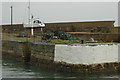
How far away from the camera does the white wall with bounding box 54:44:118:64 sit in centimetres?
1891

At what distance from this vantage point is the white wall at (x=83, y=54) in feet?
62.0

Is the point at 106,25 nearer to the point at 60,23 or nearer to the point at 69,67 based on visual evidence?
the point at 60,23

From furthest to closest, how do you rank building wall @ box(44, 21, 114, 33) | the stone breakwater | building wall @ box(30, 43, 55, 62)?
building wall @ box(44, 21, 114, 33) < building wall @ box(30, 43, 55, 62) < the stone breakwater

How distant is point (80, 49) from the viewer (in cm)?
1895

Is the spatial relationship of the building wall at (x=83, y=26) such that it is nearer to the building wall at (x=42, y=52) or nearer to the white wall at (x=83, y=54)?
the white wall at (x=83, y=54)

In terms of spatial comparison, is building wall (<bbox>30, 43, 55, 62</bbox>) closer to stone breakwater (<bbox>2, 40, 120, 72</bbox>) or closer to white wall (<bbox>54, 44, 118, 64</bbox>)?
stone breakwater (<bbox>2, 40, 120, 72</bbox>)

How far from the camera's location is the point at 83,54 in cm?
1889

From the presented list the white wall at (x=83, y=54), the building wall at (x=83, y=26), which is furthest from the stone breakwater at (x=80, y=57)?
the building wall at (x=83, y=26)

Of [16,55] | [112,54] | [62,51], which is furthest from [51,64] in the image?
[16,55]

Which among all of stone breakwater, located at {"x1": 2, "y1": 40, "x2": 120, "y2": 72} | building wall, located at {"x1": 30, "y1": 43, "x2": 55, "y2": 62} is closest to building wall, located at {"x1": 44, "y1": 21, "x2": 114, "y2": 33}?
stone breakwater, located at {"x1": 2, "y1": 40, "x2": 120, "y2": 72}

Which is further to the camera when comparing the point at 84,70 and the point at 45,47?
the point at 45,47

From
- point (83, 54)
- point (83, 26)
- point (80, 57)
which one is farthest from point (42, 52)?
point (83, 26)

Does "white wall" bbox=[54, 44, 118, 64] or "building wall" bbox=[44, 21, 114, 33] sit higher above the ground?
"building wall" bbox=[44, 21, 114, 33]

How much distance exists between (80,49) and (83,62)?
994 millimetres
